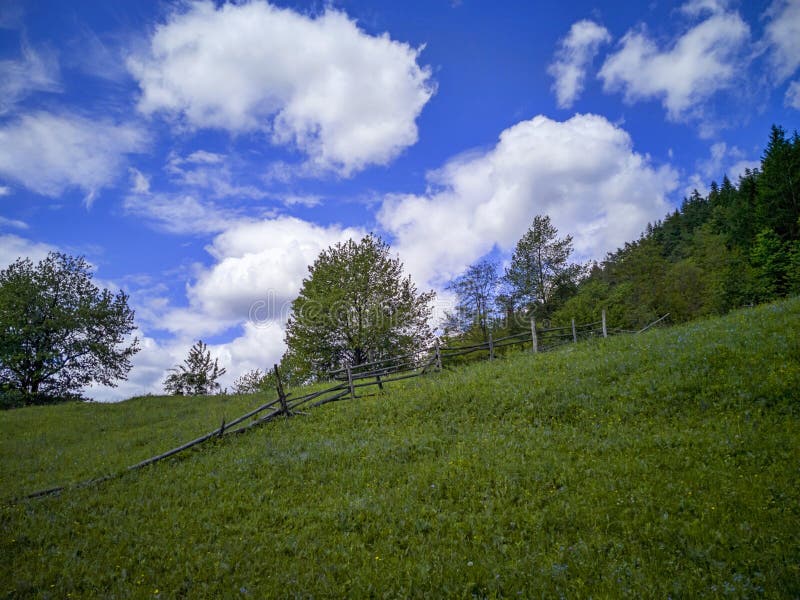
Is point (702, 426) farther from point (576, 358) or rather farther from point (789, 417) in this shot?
point (576, 358)

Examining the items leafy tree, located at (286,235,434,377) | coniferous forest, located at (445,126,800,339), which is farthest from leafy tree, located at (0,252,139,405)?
coniferous forest, located at (445,126,800,339)

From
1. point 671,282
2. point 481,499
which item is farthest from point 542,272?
point 481,499

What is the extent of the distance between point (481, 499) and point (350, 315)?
76.4 ft

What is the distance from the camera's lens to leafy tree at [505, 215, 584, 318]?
1542 inches

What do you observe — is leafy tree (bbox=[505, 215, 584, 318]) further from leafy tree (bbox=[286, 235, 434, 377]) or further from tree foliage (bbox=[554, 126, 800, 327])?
leafy tree (bbox=[286, 235, 434, 377])

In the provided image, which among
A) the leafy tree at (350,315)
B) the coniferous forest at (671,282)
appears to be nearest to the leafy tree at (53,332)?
the leafy tree at (350,315)

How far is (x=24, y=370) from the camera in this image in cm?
2859

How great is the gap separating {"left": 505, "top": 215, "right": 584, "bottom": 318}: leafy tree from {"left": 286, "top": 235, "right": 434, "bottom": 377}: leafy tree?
42.1 ft

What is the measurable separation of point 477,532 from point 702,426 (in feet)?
22.1

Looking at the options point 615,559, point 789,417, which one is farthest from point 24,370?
point 789,417

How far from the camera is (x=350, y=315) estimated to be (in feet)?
99.3

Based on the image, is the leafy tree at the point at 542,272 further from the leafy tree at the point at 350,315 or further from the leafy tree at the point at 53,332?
the leafy tree at the point at 53,332

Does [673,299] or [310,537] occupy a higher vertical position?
[673,299]

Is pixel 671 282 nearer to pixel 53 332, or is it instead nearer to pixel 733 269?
pixel 733 269
